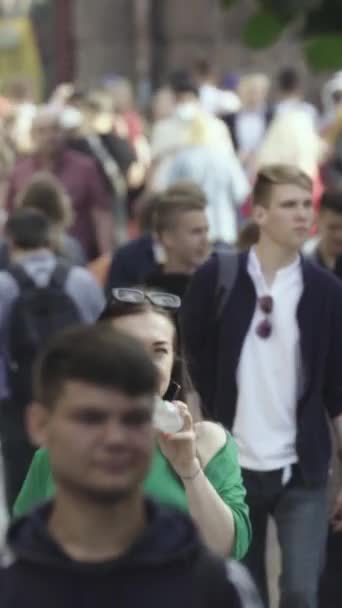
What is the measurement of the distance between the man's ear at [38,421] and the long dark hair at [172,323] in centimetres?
112

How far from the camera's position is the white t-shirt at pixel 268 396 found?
21.2ft

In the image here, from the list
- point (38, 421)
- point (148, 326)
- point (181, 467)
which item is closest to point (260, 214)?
point (148, 326)

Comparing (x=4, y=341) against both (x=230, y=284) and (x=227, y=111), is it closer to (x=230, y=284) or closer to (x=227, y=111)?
(x=230, y=284)

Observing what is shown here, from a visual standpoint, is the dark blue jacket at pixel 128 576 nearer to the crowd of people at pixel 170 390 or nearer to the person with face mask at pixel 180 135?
the crowd of people at pixel 170 390

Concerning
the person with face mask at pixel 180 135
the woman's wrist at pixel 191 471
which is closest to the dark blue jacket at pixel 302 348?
the woman's wrist at pixel 191 471

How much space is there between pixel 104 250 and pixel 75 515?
921cm

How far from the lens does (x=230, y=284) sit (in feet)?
22.0

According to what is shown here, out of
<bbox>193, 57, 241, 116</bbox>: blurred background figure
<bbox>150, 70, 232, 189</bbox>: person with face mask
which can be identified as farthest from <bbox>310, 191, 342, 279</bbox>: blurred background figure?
<bbox>193, 57, 241, 116</bbox>: blurred background figure

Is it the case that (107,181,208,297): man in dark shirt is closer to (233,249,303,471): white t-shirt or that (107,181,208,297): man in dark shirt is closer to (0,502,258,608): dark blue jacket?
(233,249,303,471): white t-shirt

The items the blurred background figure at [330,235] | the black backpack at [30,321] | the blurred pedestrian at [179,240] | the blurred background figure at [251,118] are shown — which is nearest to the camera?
the blurred pedestrian at [179,240]

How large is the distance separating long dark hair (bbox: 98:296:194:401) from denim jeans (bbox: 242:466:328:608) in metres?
1.59

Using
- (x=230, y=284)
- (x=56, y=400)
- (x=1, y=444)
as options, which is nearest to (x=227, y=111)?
(x=1, y=444)

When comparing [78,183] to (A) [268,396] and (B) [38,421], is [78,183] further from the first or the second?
(B) [38,421]

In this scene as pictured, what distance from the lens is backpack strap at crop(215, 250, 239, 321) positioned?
6.65 meters
